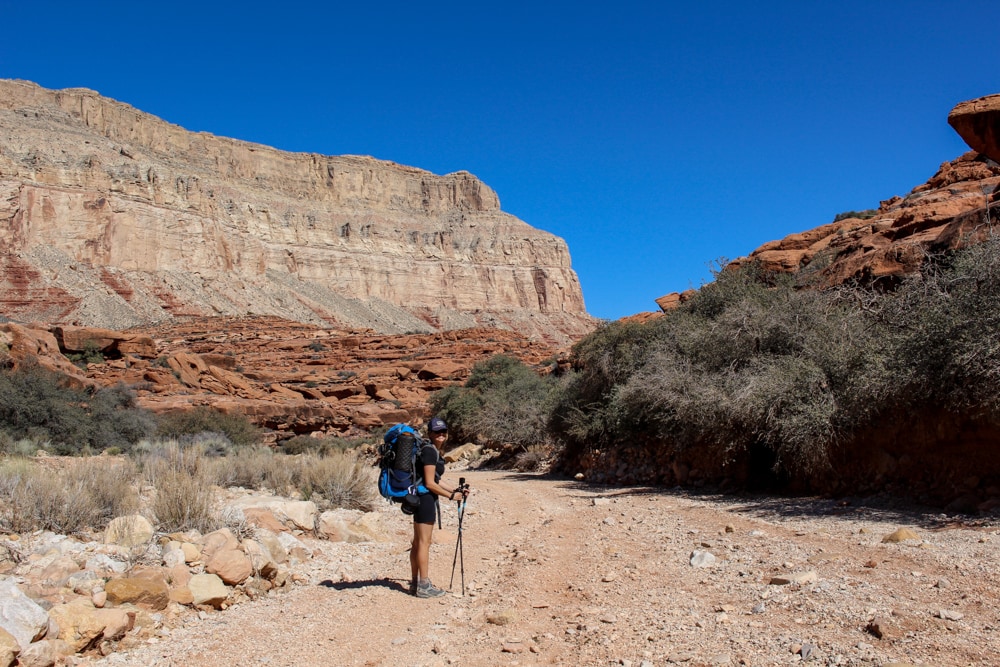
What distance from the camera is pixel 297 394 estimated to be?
2898 centimetres

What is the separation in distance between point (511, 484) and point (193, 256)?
73419 millimetres

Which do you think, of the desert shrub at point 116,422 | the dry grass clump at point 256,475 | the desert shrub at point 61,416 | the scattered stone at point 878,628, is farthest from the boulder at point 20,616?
the desert shrub at point 116,422

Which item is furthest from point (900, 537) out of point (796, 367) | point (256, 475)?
point (256, 475)

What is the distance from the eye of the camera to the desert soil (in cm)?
375

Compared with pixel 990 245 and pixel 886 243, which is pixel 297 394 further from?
pixel 990 245

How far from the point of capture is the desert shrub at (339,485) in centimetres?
882

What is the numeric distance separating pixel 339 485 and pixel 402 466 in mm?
3959

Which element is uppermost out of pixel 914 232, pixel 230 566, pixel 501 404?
pixel 914 232

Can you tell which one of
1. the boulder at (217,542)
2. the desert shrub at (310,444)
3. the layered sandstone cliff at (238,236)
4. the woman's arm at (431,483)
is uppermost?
the layered sandstone cliff at (238,236)

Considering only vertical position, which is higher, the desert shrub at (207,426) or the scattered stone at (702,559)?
the desert shrub at (207,426)

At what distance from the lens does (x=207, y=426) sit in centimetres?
1858

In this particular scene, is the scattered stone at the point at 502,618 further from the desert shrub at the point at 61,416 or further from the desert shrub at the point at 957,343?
the desert shrub at the point at 61,416

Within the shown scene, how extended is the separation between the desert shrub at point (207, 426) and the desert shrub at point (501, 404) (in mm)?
6666

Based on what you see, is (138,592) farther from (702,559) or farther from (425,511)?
(702,559)
